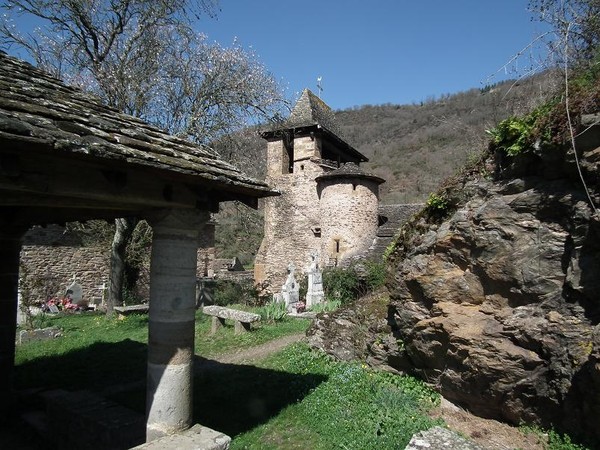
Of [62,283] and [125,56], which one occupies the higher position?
[125,56]

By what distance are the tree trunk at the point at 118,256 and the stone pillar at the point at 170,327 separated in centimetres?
928

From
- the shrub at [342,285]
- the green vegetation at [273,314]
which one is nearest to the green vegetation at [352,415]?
the green vegetation at [273,314]

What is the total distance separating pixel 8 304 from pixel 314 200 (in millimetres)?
16548

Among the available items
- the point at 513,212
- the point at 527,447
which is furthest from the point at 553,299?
the point at 527,447

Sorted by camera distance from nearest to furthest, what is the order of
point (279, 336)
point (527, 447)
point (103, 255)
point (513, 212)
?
point (527, 447), point (513, 212), point (279, 336), point (103, 255)

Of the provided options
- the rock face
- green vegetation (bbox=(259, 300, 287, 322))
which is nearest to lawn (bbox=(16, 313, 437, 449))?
the rock face

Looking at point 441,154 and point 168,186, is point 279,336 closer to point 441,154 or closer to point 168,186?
point 168,186

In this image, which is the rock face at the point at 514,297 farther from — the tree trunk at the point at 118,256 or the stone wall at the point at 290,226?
the stone wall at the point at 290,226

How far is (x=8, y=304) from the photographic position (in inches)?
263

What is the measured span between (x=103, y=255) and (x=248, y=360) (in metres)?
13.1

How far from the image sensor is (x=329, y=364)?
7.41m

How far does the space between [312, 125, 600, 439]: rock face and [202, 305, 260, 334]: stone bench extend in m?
4.36

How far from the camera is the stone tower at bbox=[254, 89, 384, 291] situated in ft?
62.8

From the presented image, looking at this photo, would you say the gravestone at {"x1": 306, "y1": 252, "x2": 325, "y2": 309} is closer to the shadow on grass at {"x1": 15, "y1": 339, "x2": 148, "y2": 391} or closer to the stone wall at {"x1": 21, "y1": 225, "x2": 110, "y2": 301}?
the shadow on grass at {"x1": 15, "y1": 339, "x2": 148, "y2": 391}
